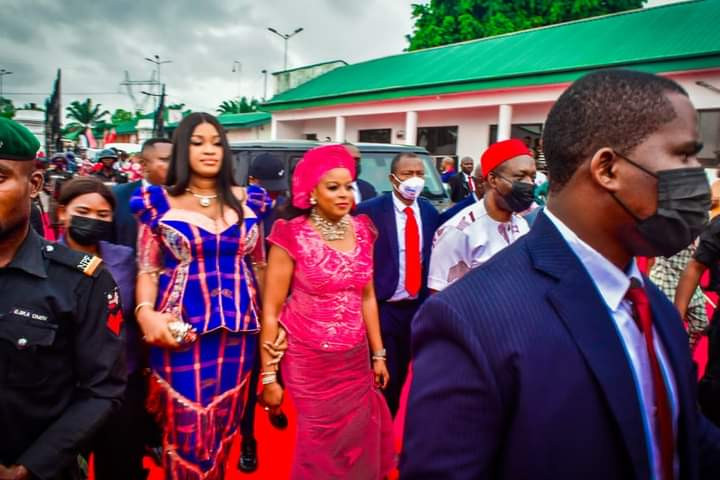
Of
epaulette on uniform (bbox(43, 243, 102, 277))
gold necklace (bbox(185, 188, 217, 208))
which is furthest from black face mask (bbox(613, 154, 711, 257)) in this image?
gold necklace (bbox(185, 188, 217, 208))

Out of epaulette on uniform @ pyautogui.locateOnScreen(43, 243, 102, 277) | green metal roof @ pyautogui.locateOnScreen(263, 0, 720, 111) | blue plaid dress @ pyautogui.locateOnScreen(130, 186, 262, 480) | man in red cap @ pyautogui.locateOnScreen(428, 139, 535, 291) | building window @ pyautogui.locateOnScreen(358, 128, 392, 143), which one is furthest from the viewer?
building window @ pyautogui.locateOnScreen(358, 128, 392, 143)

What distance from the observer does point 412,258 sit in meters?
3.69

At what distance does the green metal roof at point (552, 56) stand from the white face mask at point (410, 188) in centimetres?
917

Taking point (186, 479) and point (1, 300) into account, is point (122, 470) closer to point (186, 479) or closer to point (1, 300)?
point (186, 479)

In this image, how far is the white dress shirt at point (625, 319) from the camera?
3.81 feet

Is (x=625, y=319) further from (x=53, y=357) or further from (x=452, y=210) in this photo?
(x=452, y=210)

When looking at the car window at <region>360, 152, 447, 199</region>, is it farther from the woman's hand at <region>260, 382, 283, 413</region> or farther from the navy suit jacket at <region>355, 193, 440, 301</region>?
the woman's hand at <region>260, 382, 283, 413</region>

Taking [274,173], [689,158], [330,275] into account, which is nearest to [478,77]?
[274,173]

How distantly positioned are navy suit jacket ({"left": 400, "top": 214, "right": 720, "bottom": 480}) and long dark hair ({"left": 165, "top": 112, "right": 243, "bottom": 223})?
1667 millimetres

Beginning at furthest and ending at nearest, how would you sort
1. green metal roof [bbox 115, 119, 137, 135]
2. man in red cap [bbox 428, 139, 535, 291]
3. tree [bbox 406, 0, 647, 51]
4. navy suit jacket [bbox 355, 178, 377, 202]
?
green metal roof [bbox 115, 119, 137, 135], tree [bbox 406, 0, 647, 51], navy suit jacket [bbox 355, 178, 377, 202], man in red cap [bbox 428, 139, 535, 291]

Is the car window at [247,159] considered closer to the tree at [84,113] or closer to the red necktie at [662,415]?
the red necktie at [662,415]

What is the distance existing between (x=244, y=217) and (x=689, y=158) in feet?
6.28

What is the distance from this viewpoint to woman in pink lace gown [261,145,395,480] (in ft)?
8.92

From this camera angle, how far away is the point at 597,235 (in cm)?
121
